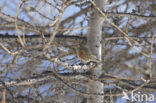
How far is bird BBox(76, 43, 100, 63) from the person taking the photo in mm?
1972

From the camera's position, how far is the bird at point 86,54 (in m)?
1.97

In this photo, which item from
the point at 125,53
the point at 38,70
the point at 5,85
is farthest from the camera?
the point at 125,53

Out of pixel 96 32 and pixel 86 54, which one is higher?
pixel 96 32

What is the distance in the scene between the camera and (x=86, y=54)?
6.50 ft

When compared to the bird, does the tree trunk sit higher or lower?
higher

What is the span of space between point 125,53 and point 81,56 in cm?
143

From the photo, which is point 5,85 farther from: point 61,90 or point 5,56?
point 5,56

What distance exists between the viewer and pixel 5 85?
5.73 feet

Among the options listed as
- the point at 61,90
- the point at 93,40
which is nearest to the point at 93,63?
the point at 93,40

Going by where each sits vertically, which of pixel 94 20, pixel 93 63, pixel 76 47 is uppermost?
pixel 94 20

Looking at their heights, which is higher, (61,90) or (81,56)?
(81,56)

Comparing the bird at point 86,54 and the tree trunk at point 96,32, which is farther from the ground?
the tree trunk at point 96,32

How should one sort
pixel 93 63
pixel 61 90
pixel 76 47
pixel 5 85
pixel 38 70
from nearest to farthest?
pixel 5 85 → pixel 93 63 → pixel 76 47 → pixel 61 90 → pixel 38 70

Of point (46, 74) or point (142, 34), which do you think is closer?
point (46, 74)
